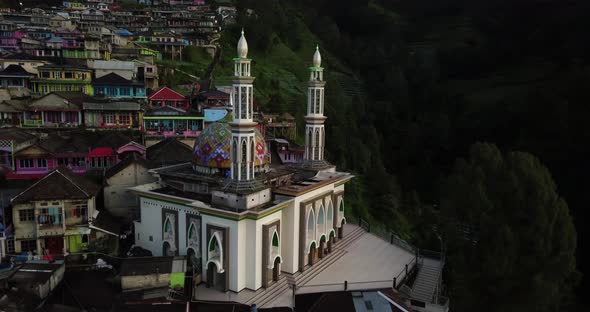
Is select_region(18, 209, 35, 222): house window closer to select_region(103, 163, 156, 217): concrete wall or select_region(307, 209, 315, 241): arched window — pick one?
select_region(103, 163, 156, 217): concrete wall

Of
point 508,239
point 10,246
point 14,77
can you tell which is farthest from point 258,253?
point 14,77

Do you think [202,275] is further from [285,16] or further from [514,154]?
[285,16]

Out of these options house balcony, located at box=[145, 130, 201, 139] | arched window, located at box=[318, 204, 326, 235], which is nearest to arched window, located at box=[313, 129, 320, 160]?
arched window, located at box=[318, 204, 326, 235]

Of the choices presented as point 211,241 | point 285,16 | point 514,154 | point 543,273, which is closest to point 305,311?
point 211,241

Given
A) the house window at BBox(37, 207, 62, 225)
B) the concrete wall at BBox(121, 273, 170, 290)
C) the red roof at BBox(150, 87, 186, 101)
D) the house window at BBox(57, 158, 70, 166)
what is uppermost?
the red roof at BBox(150, 87, 186, 101)

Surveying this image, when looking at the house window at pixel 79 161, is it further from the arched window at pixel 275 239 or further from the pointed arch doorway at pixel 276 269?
the pointed arch doorway at pixel 276 269

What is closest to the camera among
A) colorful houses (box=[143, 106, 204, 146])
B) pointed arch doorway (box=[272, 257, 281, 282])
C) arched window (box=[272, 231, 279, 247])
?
arched window (box=[272, 231, 279, 247])

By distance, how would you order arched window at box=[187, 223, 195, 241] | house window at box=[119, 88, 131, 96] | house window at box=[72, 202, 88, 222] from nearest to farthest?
arched window at box=[187, 223, 195, 241]
house window at box=[72, 202, 88, 222]
house window at box=[119, 88, 131, 96]

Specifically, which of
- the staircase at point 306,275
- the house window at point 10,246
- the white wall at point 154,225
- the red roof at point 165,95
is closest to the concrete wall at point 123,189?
the white wall at point 154,225
